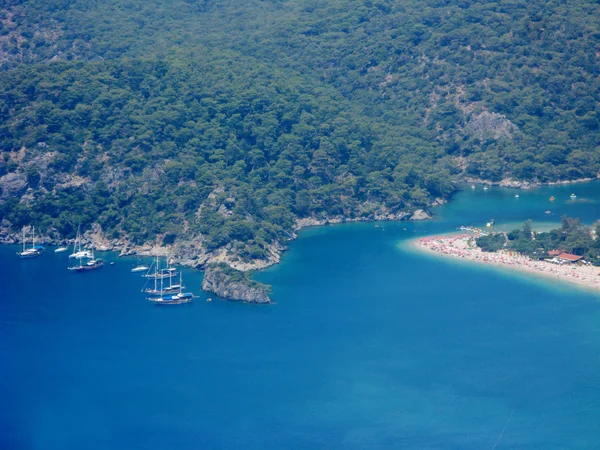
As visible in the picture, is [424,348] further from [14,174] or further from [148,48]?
[148,48]

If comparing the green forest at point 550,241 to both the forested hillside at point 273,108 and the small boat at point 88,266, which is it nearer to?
the forested hillside at point 273,108

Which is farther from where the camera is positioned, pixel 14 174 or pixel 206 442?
pixel 14 174

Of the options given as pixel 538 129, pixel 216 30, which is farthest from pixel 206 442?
pixel 216 30

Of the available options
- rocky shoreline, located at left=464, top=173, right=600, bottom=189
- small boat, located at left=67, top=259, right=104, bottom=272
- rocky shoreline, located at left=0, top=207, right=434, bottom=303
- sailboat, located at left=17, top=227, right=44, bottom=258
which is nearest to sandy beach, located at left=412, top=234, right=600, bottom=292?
rocky shoreline, located at left=0, top=207, right=434, bottom=303

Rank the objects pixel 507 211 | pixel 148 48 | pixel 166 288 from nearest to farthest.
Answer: pixel 166 288, pixel 507 211, pixel 148 48

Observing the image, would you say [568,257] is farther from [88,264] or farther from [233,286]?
[88,264]

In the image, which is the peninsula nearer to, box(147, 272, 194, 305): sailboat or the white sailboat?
box(147, 272, 194, 305): sailboat

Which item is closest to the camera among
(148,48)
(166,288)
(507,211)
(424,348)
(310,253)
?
(424,348)
